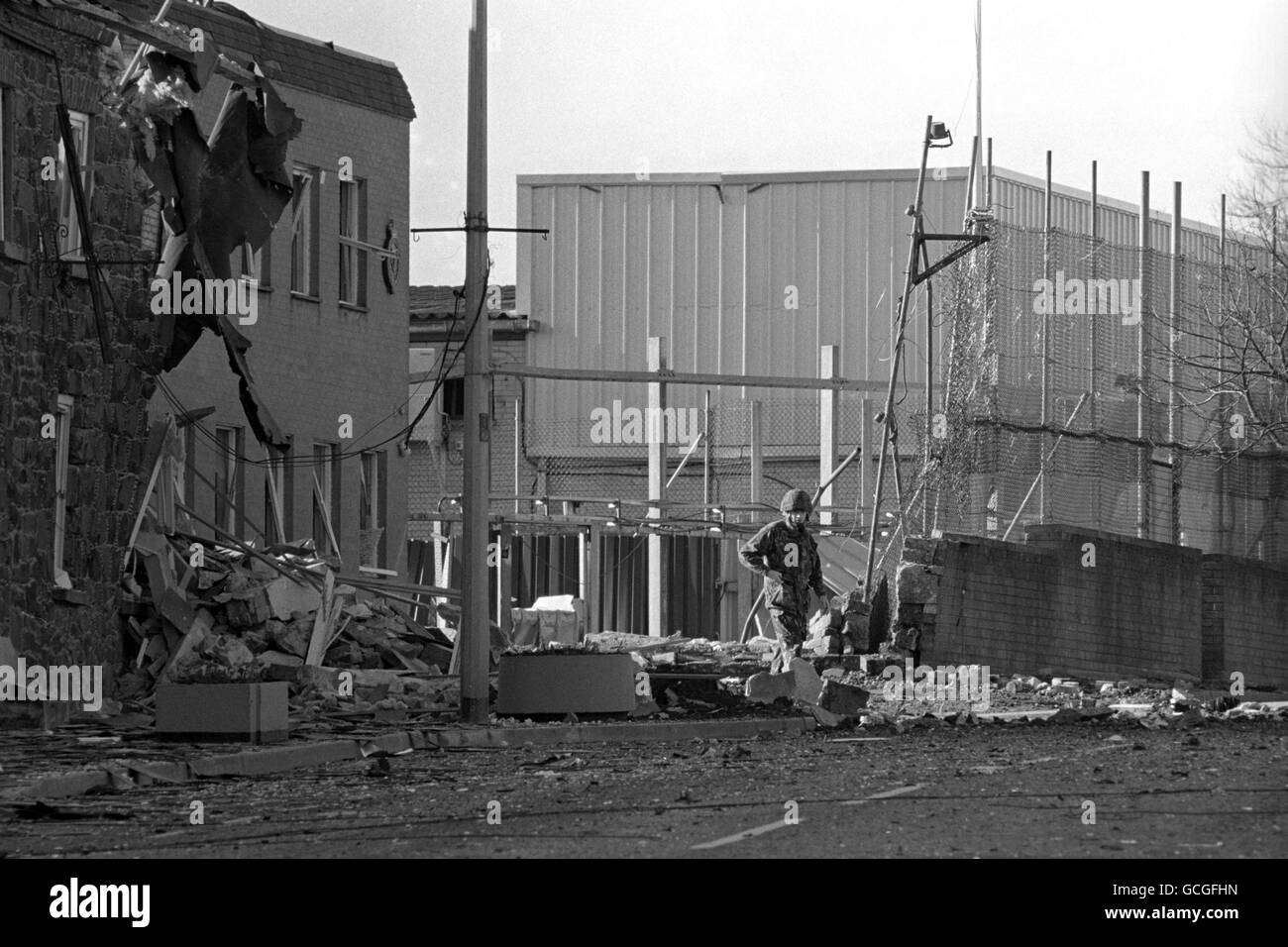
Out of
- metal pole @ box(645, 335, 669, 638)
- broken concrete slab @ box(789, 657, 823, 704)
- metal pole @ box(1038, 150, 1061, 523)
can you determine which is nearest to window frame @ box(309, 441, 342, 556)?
metal pole @ box(645, 335, 669, 638)

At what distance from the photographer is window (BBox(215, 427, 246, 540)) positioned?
2597 cm

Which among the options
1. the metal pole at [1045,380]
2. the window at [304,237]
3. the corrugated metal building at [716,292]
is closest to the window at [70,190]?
the window at [304,237]

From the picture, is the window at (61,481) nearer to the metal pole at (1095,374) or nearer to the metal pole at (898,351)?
the metal pole at (898,351)

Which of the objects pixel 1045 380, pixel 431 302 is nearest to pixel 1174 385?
pixel 1045 380

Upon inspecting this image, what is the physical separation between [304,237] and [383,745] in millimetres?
13025

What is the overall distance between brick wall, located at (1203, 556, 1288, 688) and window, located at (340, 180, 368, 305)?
11.6m

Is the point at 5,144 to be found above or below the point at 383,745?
above

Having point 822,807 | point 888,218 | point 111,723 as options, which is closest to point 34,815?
point 822,807

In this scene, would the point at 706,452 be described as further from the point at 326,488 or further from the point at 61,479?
the point at 61,479

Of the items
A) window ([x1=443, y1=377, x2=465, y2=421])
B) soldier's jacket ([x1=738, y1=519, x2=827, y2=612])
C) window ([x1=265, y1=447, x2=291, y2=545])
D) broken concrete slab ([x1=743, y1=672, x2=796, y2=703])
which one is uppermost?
window ([x1=443, y1=377, x2=465, y2=421])

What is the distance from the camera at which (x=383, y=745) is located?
1625cm

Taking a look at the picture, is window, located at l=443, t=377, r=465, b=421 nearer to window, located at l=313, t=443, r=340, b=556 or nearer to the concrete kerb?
window, located at l=313, t=443, r=340, b=556

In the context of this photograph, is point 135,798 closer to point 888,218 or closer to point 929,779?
point 929,779

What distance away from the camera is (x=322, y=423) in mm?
28219
